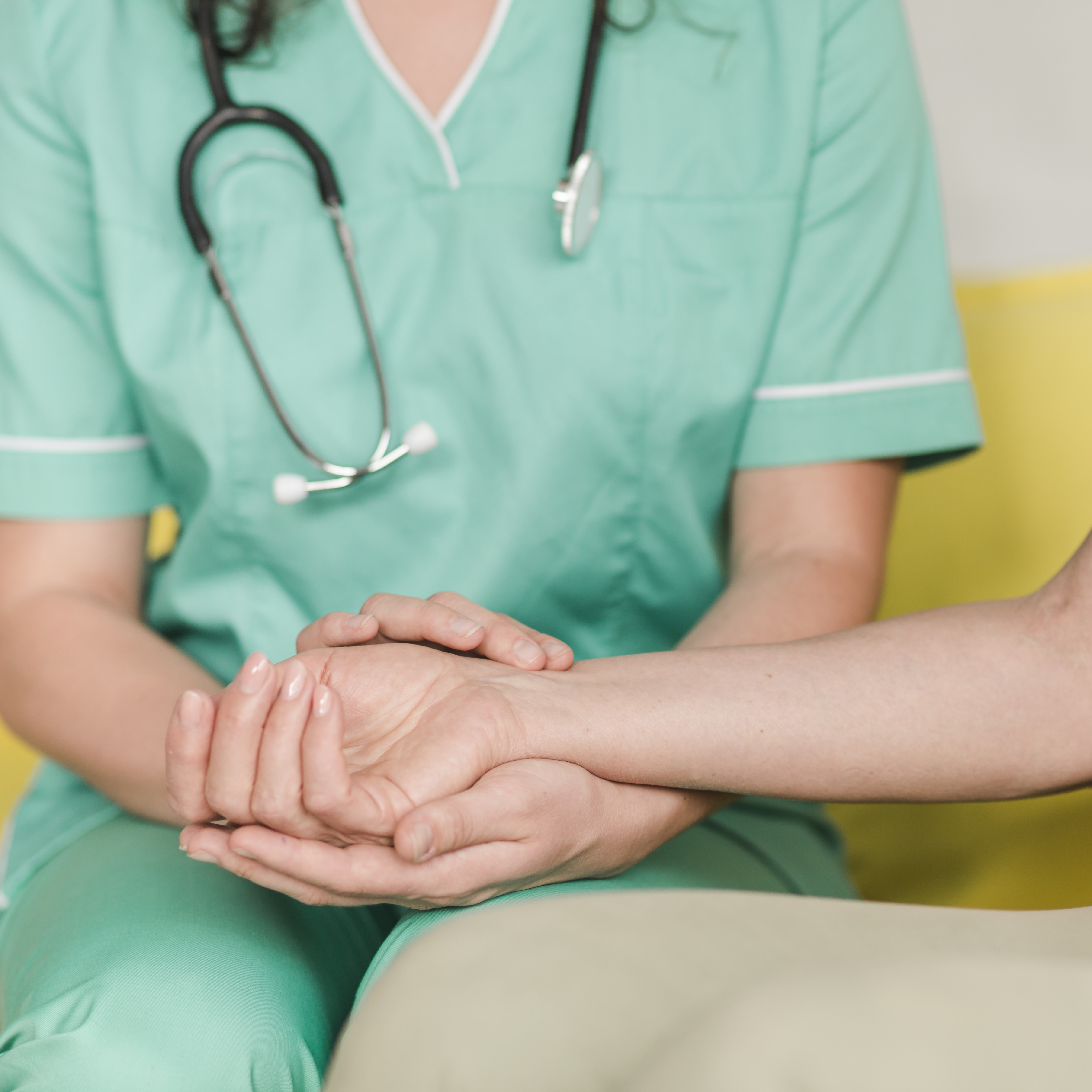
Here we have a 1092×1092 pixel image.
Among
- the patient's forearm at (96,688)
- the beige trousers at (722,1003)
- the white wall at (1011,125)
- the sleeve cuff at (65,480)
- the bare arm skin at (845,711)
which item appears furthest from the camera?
the white wall at (1011,125)

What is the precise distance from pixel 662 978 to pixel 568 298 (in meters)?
0.52

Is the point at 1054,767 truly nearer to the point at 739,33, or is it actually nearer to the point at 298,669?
the point at 298,669

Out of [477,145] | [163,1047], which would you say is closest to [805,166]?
[477,145]

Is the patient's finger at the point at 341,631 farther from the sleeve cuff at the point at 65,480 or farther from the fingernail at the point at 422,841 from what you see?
the sleeve cuff at the point at 65,480

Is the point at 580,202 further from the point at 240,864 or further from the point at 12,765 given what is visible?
the point at 12,765

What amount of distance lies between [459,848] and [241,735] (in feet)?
0.37

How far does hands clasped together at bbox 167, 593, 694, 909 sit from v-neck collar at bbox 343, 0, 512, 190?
39cm

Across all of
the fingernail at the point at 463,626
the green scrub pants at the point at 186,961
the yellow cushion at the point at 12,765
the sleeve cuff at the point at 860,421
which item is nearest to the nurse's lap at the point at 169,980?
the green scrub pants at the point at 186,961

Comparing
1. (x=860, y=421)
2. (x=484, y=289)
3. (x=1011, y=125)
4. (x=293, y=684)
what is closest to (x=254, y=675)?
(x=293, y=684)

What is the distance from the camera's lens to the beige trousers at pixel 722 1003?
1.07ft

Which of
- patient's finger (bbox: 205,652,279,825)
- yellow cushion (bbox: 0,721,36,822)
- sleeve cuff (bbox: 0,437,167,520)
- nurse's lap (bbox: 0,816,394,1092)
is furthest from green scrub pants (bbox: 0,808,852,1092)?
yellow cushion (bbox: 0,721,36,822)

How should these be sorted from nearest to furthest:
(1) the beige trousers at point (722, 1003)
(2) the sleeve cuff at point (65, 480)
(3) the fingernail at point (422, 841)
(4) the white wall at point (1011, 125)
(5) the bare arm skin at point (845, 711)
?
(1) the beige trousers at point (722, 1003) < (3) the fingernail at point (422, 841) < (5) the bare arm skin at point (845, 711) < (2) the sleeve cuff at point (65, 480) < (4) the white wall at point (1011, 125)

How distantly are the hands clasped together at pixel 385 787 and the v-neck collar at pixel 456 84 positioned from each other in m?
0.39

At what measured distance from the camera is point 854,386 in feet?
2.68
